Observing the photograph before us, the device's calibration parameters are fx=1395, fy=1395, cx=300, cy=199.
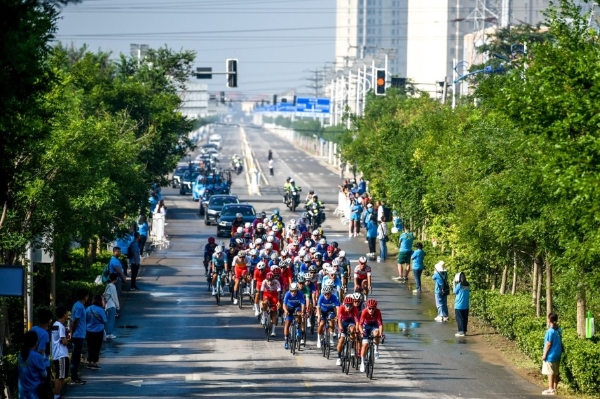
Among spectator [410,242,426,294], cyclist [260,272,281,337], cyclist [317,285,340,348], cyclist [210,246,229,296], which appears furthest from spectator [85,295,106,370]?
spectator [410,242,426,294]

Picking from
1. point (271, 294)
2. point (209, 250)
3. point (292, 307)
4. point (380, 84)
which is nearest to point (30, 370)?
point (292, 307)

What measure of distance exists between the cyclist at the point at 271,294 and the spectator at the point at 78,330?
5902 millimetres

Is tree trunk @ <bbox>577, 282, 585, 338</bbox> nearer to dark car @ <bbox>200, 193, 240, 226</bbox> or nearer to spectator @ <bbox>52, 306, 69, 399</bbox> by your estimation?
spectator @ <bbox>52, 306, 69, 399</bbox>

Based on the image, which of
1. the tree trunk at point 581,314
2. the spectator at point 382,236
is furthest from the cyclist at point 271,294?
the spectator at point 382,236

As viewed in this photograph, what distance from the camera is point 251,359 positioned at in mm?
25953

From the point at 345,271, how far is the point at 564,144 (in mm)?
14507

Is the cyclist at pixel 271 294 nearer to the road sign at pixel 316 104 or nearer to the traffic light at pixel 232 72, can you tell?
the traffic light at pixel 232 72

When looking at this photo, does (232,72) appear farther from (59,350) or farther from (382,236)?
(59,350)

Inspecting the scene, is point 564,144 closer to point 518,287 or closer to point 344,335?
point 344,335

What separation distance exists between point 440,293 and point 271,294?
183 inches

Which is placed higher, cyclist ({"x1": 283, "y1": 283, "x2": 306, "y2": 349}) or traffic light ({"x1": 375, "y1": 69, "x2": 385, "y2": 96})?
traffic light ({"x1": 375, "y1": 69, "x2": 385, "y2": 96})

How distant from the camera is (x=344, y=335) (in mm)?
24859

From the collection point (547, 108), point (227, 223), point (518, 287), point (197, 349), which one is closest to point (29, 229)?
point (197, 349)

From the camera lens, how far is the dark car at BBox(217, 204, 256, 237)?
2192 inches
